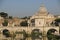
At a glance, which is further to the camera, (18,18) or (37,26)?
(18,18)

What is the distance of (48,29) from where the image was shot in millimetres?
17906

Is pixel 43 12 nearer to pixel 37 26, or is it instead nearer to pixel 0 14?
pixel 37 26

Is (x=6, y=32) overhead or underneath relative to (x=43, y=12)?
underneath

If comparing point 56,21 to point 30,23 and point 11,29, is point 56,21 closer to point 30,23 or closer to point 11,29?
point 30,23

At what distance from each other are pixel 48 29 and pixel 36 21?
5.16ft

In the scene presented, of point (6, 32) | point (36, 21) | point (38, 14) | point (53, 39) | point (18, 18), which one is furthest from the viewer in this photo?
point (18, 18)

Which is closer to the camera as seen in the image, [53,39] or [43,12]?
[53,39]

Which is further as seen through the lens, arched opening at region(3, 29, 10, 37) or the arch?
the arch

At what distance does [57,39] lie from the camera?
1282 cm

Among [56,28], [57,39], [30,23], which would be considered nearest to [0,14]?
[30,23]

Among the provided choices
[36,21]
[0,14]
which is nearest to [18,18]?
[0,14]

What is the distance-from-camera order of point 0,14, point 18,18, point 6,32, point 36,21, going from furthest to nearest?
point 0,14, point 18,18, point 36,21, point 6,32

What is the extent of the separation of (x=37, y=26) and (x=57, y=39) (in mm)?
5668

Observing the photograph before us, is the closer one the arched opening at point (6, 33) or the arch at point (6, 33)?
the arched opening at point (6, 33)
